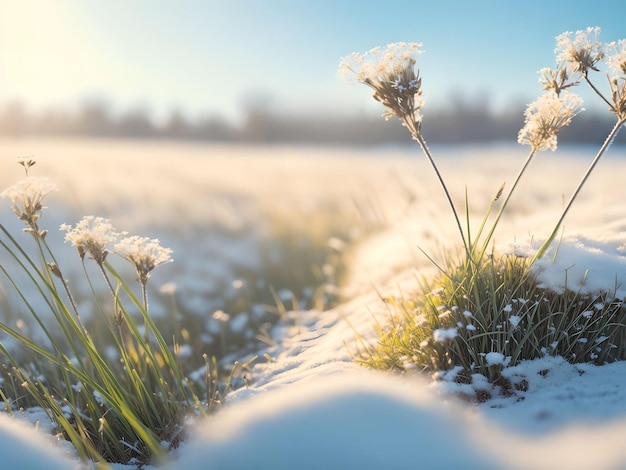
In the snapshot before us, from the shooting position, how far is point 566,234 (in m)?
2.82

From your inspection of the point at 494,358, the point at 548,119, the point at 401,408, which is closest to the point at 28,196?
the point at 401,408

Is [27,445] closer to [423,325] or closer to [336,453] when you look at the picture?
[336,453]

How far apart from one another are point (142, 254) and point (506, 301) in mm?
1520

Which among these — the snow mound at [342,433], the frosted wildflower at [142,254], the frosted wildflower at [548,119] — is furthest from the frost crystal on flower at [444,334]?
the frosted wildflower at [142,254]

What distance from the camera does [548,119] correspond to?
2098 millimetres

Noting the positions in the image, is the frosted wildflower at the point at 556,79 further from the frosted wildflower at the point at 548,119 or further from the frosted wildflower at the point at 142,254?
the frosted wildflower at the point at 142,254

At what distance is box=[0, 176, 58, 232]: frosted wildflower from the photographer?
5.80ft

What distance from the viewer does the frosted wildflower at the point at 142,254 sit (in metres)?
1.90

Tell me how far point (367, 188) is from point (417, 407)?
586cm

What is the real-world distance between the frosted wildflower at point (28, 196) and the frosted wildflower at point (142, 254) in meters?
0.30

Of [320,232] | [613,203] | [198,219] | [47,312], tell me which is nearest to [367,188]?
[320,232]

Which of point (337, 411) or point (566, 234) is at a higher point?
point (566, 234)

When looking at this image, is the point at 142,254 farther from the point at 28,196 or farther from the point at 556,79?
the point at 556,79

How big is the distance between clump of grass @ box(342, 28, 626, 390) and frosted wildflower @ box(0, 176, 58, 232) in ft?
4.09
